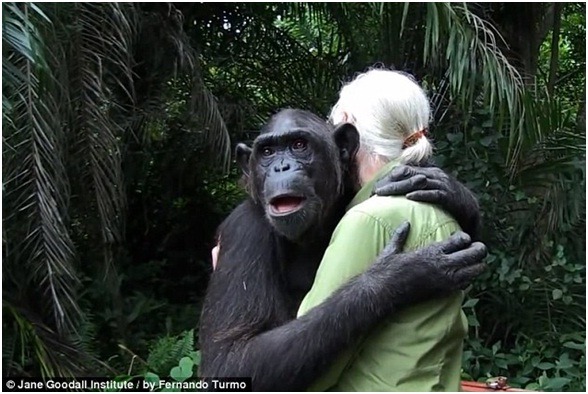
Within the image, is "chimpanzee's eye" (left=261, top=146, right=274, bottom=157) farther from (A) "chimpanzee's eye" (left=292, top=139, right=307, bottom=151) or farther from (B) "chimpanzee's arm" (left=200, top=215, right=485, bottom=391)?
(B) "chimpanzee's arm" (left=200, top=215, right=485, bottom=391)

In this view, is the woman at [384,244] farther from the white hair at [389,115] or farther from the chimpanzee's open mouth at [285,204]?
the chimpanzee's open mouth at [285,204]

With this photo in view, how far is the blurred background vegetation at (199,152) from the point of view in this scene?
499 cm

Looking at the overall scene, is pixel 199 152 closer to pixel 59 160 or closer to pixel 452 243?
pixel 59 160

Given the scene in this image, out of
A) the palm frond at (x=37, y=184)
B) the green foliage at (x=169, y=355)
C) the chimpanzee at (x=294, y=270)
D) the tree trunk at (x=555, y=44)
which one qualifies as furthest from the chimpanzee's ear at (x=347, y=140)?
the tree trunk at (x=555, y=44)

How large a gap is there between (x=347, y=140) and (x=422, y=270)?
63 centimetres

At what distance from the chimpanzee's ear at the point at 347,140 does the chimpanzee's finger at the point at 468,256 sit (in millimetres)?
526

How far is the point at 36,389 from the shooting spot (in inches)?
194

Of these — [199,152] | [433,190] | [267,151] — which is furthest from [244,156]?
[199,152]

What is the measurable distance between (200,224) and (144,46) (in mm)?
1933

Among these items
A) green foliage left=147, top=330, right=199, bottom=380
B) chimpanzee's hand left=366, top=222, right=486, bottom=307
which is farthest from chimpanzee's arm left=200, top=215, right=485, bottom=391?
green foliage left=147, top=330, right=199, bottom=380

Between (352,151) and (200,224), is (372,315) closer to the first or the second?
(352,151)

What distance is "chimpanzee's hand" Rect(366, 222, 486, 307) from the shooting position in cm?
255

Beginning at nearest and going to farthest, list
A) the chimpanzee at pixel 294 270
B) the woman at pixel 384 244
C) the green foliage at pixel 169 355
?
the woman at pixel 384 244
the chimpanzee at pixel 294 270
the green foliage at pixel 169 355

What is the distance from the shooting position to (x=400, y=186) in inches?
102
